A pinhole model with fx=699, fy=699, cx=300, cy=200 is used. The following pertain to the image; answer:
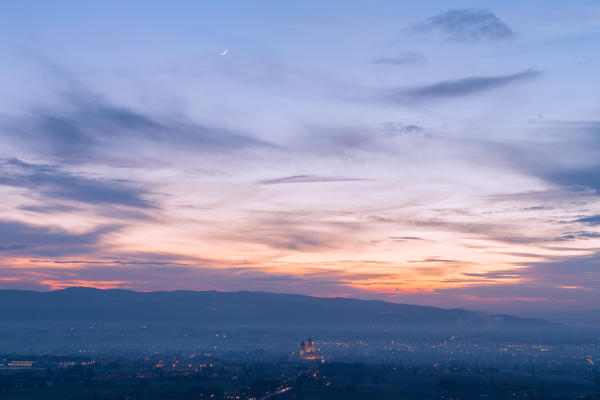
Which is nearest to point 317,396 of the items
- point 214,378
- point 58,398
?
point 214,378

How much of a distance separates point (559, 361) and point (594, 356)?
28.4 meters

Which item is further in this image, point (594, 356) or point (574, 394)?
point (594, 356)

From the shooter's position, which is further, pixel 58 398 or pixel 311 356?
pixel 311 356

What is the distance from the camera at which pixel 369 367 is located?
13562 cm

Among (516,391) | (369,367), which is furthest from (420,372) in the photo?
(516,391)

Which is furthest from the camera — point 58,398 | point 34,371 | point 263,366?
point 263,366

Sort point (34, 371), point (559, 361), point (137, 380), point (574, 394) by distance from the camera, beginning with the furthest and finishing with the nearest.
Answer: point (559, 361)
point (34, 371)
point (137, 380)
point (574, 394)

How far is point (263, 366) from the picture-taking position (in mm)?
144875

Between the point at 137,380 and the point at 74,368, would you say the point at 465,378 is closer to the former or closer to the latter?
the point at 137,380

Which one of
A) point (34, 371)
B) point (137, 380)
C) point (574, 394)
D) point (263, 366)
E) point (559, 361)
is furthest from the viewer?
point (559, 361)

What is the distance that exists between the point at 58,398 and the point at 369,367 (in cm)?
6252

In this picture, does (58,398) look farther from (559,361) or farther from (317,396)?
(559,361)

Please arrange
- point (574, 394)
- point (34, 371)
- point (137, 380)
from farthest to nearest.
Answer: point (34, 371), point (137, 380), point (574, 394)

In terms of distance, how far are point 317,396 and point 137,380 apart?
107ft
